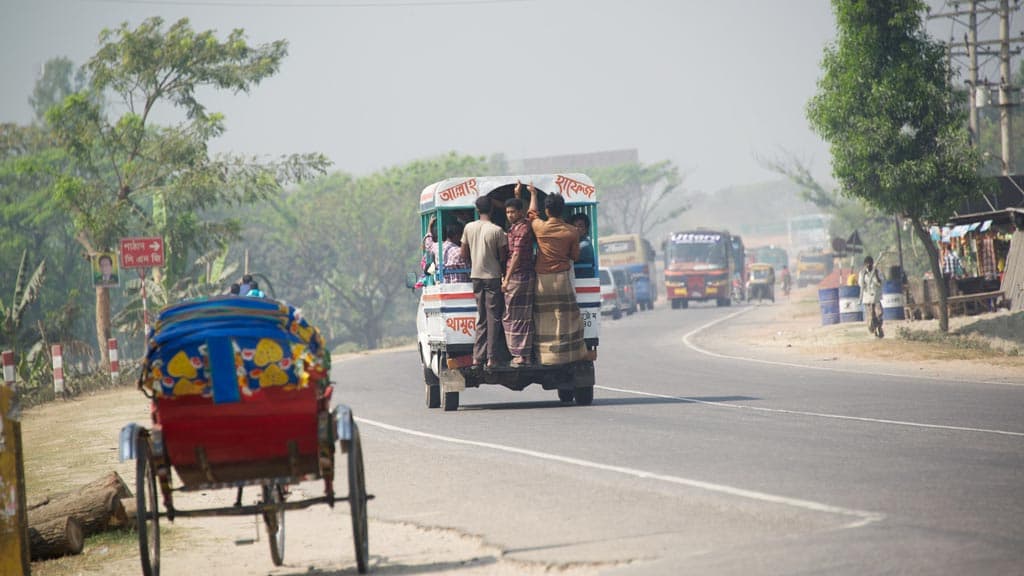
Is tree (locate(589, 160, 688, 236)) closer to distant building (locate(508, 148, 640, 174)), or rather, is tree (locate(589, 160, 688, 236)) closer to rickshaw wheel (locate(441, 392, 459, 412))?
distant building (locate(508, 148, 640, 174))

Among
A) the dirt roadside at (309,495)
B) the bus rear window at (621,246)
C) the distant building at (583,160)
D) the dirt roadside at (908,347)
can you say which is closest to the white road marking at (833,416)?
the dirt roadside at (309,495)

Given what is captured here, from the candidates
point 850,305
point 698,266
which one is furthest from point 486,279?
point 698,266

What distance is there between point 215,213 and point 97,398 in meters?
52.3

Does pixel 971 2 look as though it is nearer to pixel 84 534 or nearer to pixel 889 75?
pixel 889 75

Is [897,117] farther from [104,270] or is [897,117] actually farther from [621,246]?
[621,246]

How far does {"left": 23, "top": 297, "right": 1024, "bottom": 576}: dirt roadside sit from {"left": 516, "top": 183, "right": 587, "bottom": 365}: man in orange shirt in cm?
357

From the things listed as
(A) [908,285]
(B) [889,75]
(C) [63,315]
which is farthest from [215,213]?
(B) [889,75]

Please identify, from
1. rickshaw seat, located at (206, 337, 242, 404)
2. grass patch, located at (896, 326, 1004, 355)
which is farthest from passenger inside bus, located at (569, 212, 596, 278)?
grass patch, located at (896, 326, 1004, 355)

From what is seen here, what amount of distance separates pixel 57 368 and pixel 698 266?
43697 millimetres

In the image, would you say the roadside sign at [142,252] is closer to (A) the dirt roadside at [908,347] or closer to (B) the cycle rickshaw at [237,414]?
(A) the dirt roadside at [908,347]

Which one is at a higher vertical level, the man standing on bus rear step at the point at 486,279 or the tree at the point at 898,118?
the tree at the point at 898,118

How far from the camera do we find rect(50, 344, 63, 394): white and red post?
2620 centimetres

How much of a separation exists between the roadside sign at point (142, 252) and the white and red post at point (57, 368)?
223cm

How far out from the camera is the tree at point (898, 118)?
93.7 ft
